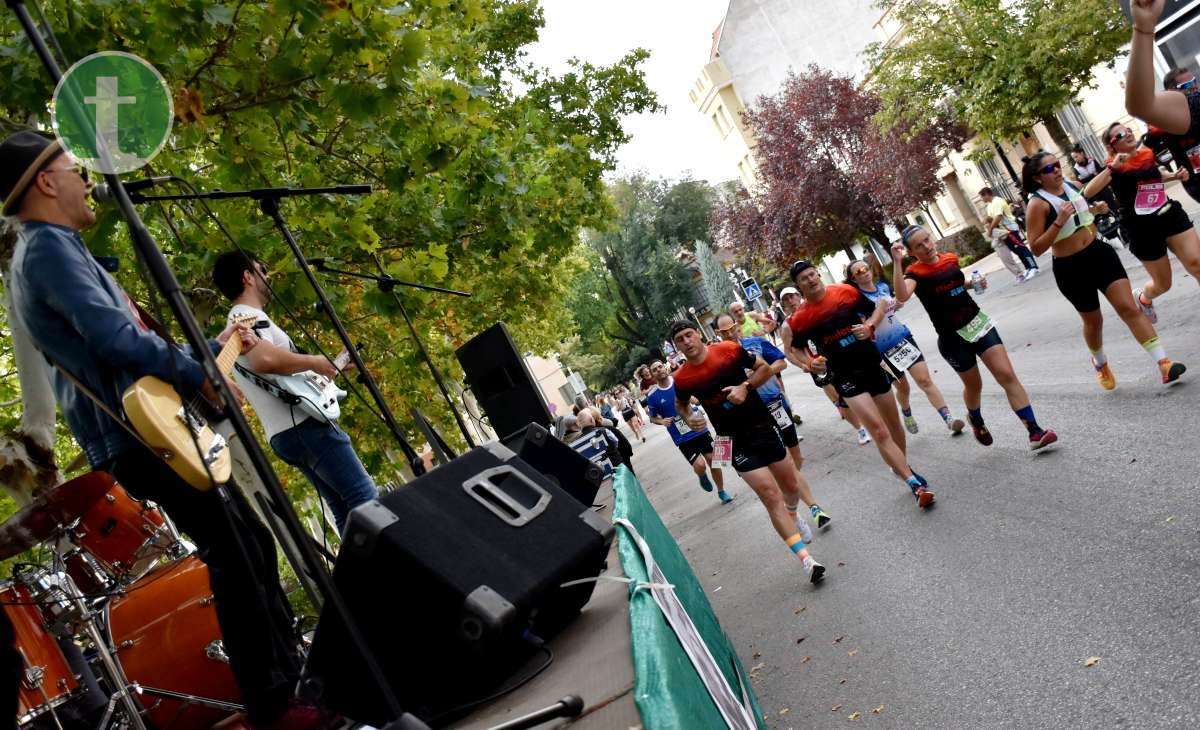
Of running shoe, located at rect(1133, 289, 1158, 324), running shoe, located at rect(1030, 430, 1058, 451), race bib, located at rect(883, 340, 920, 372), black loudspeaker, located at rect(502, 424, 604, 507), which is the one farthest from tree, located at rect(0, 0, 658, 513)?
running shoe, located at rect(1133, 289, 1158, 324)

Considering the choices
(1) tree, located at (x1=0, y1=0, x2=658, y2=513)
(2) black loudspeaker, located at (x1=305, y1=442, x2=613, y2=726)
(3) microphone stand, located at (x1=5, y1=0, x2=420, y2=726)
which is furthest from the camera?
(1) tree, located at (x1=0, y1=0, x2=658, y2=513)

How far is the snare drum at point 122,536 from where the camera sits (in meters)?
6.89

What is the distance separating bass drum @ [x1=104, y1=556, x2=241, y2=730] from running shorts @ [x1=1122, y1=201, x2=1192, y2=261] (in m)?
7.76

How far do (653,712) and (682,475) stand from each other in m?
20.1

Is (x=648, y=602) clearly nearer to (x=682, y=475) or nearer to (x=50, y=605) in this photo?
(x=50, y=605)

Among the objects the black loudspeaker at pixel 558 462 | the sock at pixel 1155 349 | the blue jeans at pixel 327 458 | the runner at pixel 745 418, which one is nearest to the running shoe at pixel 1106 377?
the sock at pixel 1155 349

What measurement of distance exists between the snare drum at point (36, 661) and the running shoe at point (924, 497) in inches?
230

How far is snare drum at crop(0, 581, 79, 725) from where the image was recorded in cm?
591

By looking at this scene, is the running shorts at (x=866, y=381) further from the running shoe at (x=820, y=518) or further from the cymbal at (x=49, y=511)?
the cymbal at (x=49, y=511)

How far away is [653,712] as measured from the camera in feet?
7.80

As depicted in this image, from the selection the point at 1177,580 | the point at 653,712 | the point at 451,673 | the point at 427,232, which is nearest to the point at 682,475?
the point at 427,232

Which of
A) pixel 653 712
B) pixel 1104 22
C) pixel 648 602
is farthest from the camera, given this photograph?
pixel 1104 22

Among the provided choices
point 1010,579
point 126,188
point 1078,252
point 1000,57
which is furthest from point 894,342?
point 1000,57

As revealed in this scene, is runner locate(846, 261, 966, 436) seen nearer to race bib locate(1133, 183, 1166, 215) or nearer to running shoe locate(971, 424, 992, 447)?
running shoe locate(971, 424, 992, 447)
